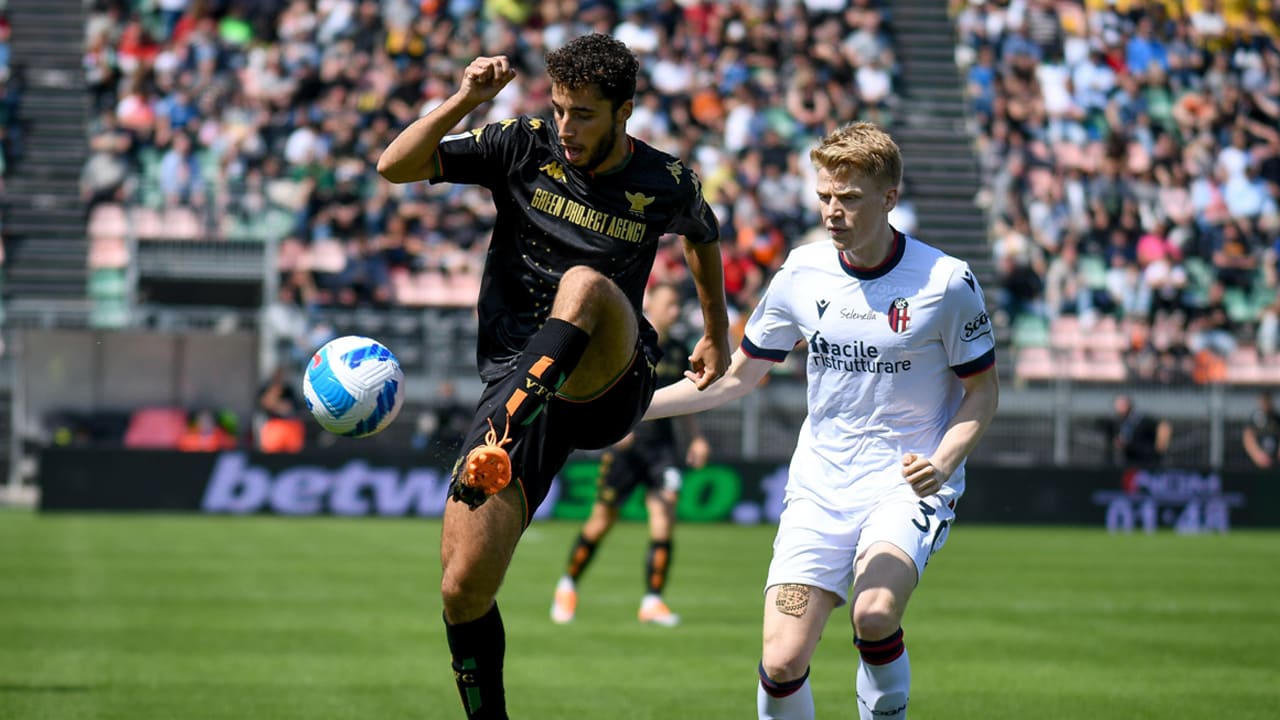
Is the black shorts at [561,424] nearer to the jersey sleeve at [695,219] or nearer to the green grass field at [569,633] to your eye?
the jersey sleeve at [695,219]

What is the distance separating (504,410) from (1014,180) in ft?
86.9

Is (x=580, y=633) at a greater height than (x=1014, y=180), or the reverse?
(x=1014, y=180)

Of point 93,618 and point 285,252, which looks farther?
point 285,252

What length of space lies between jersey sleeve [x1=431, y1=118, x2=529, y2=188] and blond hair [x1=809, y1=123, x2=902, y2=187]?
1.21 m

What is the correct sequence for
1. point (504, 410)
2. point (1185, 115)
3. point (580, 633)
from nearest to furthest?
point (504, 410) < point (580, 633) < point (1185, 115)

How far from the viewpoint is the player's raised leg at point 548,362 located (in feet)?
20.4

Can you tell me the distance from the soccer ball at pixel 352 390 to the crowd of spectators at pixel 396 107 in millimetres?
19657

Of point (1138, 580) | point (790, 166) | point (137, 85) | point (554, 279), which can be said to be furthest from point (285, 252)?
point (554, 279)

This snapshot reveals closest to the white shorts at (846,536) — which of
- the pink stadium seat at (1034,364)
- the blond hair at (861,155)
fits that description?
the blond hair at (861,155)

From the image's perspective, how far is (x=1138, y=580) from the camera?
1838 cm

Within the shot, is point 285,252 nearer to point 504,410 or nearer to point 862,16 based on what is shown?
point 862,16

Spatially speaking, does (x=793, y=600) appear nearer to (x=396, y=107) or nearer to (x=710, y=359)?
(x=710, y=359)

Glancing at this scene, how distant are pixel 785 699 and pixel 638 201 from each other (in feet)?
6.79

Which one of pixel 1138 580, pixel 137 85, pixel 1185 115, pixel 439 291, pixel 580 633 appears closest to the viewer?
pixel 580 633
